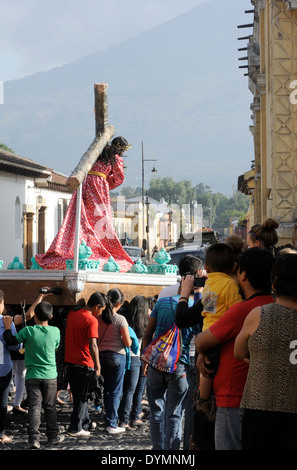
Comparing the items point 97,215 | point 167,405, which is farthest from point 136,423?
point 167,405

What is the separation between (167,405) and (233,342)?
8.22 feet

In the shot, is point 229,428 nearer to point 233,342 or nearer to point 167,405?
point 233,342

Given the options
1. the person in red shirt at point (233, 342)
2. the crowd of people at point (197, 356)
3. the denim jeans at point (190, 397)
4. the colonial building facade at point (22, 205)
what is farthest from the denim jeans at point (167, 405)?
the colonial building facade at point (22, 205)

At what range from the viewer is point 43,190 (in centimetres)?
2983

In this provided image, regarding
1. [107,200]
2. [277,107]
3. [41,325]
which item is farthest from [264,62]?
[41,325]

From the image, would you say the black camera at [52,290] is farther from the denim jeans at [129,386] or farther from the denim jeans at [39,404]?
the denim jeans at [129,386]

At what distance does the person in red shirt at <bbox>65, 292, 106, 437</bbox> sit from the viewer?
10617mm

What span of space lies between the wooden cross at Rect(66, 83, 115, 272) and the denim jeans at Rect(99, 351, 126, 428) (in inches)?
45.8

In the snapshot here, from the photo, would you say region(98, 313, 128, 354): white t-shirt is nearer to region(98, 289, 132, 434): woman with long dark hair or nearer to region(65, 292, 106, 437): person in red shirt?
region(98, 289, 132, 434): woman with long dark hair

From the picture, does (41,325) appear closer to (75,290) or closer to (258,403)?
(75,290)

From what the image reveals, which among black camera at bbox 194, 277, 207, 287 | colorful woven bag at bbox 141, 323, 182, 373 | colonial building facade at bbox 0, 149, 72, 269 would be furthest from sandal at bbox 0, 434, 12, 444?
colonial building facade at bbox 0, 149, 72, 269

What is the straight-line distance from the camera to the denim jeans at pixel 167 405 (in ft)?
26.6

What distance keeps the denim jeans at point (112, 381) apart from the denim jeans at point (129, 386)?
15.2 inches

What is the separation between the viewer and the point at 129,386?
1143 cm
